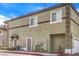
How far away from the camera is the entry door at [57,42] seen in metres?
A: 3.58

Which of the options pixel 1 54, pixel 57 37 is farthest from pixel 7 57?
pixel 57 37

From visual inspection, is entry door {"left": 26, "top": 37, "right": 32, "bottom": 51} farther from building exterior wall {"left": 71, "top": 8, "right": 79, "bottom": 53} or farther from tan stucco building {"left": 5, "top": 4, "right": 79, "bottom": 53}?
building exterior wall {"left": 71, "top": 8, "right": 79, "bottom": 53}

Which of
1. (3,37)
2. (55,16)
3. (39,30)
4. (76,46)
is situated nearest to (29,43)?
(39,30)

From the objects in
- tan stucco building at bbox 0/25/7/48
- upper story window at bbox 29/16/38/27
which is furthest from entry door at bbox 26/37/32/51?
tan stucco building at bbox 0/25/7/48

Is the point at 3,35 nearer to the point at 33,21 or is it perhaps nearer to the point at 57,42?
the point at 33,21

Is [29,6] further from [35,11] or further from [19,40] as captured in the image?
[19,40]

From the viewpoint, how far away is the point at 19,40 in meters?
3.73

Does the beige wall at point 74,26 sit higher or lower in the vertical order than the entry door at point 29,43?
higher

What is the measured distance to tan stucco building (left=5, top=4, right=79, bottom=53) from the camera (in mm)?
3582

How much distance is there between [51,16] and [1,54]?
866 millimetres

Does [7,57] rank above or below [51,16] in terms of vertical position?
below

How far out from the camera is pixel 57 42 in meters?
3.62

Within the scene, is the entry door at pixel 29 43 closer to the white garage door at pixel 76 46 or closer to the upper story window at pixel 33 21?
the upper story window at pixel 33 21

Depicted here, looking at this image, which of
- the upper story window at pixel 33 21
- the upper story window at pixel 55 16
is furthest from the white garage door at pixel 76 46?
the upper story window at pixel 33 21
